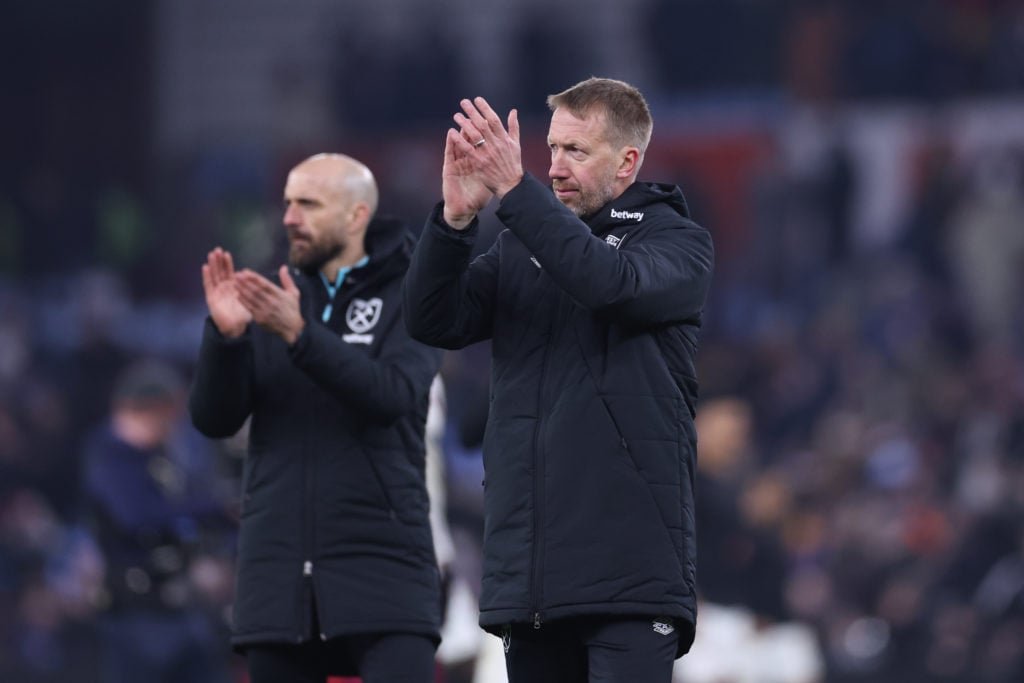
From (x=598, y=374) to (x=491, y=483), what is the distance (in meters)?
0.40

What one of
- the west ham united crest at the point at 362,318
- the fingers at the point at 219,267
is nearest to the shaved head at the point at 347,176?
the west ham united crest at the point at 362,318

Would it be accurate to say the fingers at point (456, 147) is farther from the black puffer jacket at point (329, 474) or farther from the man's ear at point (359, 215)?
the man's ear at point (359, 215)

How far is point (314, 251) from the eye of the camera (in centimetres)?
636

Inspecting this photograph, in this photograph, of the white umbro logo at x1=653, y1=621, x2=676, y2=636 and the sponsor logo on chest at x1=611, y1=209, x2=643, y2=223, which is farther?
the sponsor logo on chest at x1=611, y1=209, x2=643, y2=223

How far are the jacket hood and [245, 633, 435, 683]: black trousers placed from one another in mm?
1489

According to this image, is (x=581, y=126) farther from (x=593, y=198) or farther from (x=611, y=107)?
(x=593, y=198)

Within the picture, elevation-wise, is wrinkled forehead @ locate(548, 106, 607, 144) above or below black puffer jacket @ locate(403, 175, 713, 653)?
above

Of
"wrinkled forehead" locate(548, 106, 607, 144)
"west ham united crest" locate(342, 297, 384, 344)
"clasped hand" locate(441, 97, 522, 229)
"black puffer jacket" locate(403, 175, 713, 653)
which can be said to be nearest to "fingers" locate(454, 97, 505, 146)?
"clasped hand" locate(441, 97, 522, 229)

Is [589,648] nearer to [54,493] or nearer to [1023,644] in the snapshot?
[1023,644]

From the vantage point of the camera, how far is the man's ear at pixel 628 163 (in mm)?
5215

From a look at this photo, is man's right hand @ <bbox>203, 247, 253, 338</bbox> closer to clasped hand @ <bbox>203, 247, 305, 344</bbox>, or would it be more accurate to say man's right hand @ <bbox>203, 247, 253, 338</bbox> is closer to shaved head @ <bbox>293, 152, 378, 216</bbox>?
clasped hand @ <bbox>203, 247, 305, 344</bbox>

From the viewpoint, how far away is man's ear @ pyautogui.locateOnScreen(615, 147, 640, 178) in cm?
521

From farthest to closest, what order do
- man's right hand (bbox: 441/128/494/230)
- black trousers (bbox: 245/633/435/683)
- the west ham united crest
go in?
Result: 1. the west ham united crest
2. black trousers (bbox: 245/633/435/683)
3. man's right hand (bbox: 441/128/494/230)

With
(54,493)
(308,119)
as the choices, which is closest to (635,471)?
(54,493)
